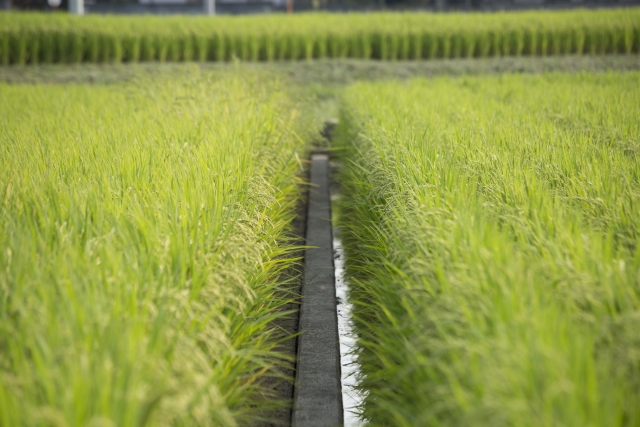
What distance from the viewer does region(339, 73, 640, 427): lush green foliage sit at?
4.75 ft

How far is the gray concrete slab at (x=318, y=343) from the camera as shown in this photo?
7.59ft

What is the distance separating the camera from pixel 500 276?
1.88 m

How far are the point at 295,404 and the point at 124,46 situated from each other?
1016cm

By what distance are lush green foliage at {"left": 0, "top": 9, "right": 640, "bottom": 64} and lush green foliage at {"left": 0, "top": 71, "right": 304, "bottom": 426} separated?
7.48 meters

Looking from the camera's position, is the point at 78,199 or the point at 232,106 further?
the point at 232,106

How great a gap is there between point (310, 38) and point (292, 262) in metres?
8.82

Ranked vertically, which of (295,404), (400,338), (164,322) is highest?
(164,322)

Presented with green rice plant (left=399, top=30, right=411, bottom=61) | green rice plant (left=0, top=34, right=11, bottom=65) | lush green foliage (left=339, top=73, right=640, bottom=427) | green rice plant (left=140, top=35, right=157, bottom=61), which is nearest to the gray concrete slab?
lush green foliage (left=339, top=73, right=640, bottom=427)

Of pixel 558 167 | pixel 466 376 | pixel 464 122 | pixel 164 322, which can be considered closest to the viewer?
pixel 466 376

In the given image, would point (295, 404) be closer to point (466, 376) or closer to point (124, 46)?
point (466, 376)

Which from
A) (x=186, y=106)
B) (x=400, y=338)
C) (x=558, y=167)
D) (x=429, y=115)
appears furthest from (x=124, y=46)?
(x=400, y=338)

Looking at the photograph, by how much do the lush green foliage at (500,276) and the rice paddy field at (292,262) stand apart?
1 centimetres

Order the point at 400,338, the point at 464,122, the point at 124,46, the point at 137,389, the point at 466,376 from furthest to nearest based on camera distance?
the point at 124,46 < the point at 464,122 < the point at 400,338 < the point at 466,376 < the point at 137,389

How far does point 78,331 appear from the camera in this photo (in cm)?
162
